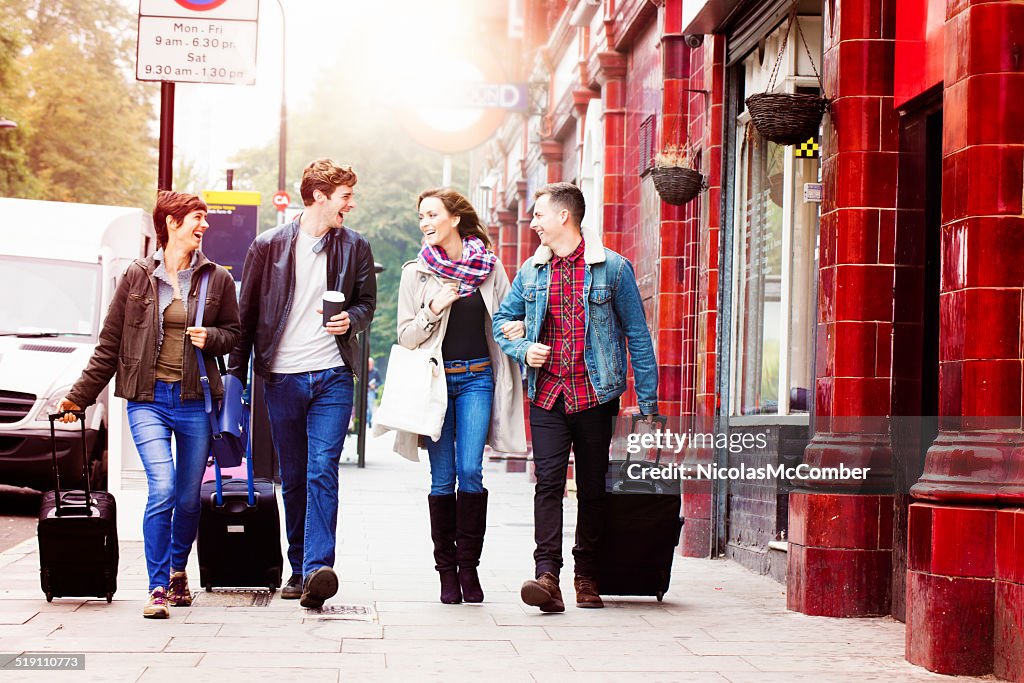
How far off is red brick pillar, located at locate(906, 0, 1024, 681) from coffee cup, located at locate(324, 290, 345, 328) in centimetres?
273

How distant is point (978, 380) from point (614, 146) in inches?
416

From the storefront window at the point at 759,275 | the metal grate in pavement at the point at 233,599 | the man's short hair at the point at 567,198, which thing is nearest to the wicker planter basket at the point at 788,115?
the man's short hair at the point at 567,198

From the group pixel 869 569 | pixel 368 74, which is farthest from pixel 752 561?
→ pixel 368 74

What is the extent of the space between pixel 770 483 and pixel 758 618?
7.81ft

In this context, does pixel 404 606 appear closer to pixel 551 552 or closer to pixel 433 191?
pixel 551 552

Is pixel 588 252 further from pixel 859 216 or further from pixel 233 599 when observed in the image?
pixel 233 599

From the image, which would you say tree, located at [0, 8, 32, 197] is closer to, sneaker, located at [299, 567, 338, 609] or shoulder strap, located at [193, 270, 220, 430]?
shoulder strap, located at [193, 270, 220, 430]

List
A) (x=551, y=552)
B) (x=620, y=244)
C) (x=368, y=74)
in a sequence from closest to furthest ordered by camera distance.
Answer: (x=551, y=552) < (x=620, y=244) < (x=368, y=74)

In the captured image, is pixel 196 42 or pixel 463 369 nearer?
pixel 463 369

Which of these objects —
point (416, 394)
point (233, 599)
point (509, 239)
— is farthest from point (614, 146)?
point (509, 239)

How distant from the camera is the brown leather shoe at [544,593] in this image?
7.60 metres

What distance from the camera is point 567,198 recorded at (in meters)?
8.12

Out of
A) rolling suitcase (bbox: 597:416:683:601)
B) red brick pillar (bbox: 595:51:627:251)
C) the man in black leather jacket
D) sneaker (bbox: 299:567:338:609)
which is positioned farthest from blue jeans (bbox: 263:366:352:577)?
red brick pillar (bbox: 595:51:627:251)

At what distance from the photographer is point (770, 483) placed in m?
10.2
